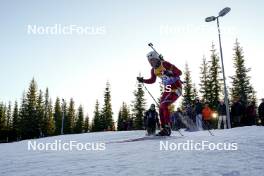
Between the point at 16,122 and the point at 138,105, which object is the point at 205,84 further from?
the point at 16,122

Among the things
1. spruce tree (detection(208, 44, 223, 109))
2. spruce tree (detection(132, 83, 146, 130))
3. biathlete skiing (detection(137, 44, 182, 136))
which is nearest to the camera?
biathlete skiing (detection(137, 44, 182, 136))

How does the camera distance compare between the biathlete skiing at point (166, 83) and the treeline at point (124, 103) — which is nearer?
the biathlete skiing at point (166, 83)

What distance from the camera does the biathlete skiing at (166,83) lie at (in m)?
9.08

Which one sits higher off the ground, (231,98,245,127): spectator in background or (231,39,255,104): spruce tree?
(231,39,255,104): spruce tree

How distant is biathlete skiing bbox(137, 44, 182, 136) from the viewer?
908 cm

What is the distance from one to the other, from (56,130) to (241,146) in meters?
81.1

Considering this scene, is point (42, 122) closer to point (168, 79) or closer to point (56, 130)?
point (56, 130)

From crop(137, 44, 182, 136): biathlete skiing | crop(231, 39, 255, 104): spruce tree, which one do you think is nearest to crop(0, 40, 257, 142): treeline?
crop(231, 39, 255, 104): spruce tree

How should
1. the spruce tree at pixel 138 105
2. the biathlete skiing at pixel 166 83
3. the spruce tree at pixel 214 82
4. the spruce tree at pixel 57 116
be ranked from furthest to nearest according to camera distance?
the spruce tree at pixel 57 116 → the spruce tree at pixel 138 105 → the spruce tree at pixel 214 82 → the biathlete skiing at pixel 166 83

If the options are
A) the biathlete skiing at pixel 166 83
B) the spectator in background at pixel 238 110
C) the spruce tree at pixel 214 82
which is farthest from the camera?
the spruce tree at pixel 214 82

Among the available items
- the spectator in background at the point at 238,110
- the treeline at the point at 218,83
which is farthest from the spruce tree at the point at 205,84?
the spectator in background at the point at 238,110

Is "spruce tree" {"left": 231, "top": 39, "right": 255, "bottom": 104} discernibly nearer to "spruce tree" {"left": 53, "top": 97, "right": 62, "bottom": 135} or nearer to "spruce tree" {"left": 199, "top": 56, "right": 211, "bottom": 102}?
"spruce tree" {"left": 199, "top": 56, "right": 211, "bottom": 102}

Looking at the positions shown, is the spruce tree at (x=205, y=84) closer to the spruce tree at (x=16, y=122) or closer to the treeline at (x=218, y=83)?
the treeline at (x=218, y=83)

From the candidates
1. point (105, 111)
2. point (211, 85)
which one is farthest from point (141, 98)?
point (211, 85)
